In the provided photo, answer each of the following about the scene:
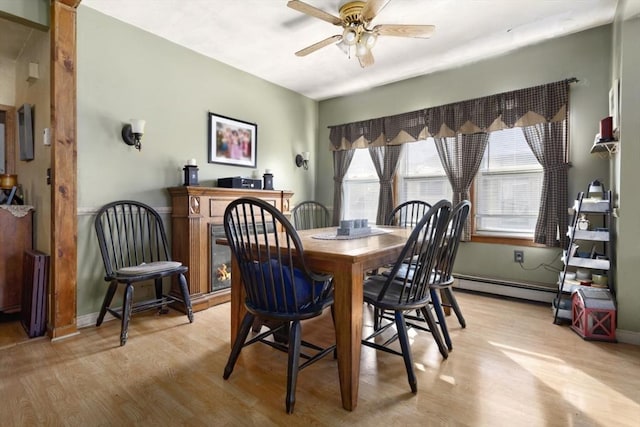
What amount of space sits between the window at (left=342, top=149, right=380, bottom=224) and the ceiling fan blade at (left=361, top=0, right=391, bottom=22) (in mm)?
2319

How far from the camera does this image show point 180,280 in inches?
104

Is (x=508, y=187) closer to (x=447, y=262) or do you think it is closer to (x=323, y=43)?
(x=447, y=262)

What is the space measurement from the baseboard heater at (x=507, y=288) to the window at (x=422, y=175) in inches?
37.2

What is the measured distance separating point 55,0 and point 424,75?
349cm

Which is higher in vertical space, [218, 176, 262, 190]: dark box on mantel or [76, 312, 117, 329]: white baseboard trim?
[218, 176, 262, 190]: dark box on mantel

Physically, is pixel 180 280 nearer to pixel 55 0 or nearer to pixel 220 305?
pixel 220 305

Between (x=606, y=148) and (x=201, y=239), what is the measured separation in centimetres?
345

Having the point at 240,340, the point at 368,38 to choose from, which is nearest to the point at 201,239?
the point at 240,340

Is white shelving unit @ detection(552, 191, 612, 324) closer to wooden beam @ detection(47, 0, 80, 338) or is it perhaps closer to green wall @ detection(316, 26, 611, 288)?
green wall @ detection(316, 26, 611, 288)

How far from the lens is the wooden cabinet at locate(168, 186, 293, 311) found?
2924mm

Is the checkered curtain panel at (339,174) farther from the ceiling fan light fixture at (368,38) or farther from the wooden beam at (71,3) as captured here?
the wooden beam at (71,3)

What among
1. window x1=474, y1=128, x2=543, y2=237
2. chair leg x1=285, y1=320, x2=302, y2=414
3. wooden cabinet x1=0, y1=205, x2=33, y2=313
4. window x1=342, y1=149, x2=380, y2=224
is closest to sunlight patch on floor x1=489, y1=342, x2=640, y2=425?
chair leg x1=285, y1=320, x2=302, y2=414

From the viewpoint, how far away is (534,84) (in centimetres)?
311

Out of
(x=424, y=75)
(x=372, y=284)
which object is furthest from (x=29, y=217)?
(x=424, y=75)
